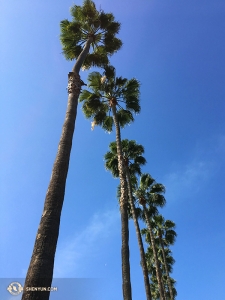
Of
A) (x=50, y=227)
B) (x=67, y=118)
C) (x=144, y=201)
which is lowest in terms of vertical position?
(x=50, y=227)

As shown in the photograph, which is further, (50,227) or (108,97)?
(108,97)

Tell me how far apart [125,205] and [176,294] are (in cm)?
2884

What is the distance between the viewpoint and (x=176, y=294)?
34844 millimetres

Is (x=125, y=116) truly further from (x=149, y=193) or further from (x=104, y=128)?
(x=149, y=193)

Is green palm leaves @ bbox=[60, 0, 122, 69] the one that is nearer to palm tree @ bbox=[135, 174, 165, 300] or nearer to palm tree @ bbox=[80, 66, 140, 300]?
palm tree @ bbox=[80, 66, 140, 300]

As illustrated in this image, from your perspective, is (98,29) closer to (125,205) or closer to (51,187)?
(125,205)

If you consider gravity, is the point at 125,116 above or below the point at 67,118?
above

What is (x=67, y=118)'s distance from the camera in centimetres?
812

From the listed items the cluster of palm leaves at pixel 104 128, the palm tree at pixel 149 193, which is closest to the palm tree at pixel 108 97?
the cluster of palm leaves at pixel 104 128

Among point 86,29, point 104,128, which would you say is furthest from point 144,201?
point 86,29

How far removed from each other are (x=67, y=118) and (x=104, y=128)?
35.1 ft

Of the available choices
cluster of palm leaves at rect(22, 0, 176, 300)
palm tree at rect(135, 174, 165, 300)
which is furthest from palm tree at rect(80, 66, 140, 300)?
palm tree at rect(135, 174, 165, 300)

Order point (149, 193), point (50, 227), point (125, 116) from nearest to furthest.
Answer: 1. point (50, 227)
2. point (125, 116)
3. point (149, 193)

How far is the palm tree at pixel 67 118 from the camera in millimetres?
4426
